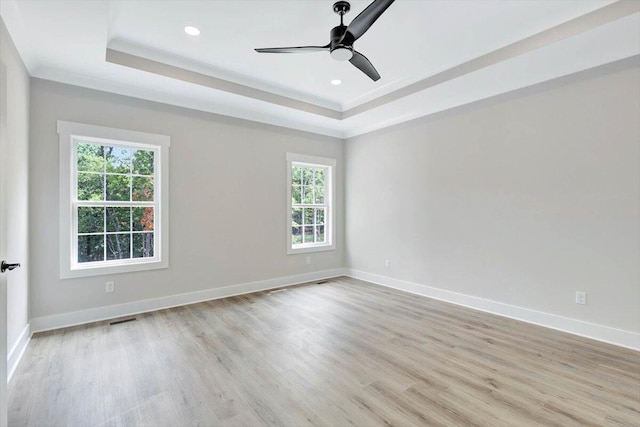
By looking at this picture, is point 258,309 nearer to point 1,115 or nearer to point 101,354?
point 101,354

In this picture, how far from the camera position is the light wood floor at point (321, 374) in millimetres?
1950

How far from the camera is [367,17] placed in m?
2.27

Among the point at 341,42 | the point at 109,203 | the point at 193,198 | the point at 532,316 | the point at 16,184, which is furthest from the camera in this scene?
the point at 193,198

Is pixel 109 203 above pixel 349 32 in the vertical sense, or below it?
below

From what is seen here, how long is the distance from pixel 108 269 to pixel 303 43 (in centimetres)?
345

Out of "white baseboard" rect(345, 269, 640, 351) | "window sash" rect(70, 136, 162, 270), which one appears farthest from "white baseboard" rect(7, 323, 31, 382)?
"white baseboard" rect(345, 269, 640, 351)

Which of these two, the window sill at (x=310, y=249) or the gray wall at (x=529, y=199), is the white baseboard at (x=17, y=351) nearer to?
the window sill at (x=310, y=249)

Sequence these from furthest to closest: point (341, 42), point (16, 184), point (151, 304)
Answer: point (151, 304) → point (16, 184) → point (341, 42)

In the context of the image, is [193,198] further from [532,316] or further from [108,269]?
[532,316]

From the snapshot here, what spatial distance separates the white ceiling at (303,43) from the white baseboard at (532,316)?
2.66 metres

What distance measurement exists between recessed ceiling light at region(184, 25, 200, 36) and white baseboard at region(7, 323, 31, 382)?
3191 millimetres

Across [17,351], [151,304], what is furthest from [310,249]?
[17,351]

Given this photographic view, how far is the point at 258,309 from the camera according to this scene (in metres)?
4.00

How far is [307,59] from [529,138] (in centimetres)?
276
